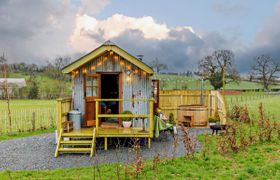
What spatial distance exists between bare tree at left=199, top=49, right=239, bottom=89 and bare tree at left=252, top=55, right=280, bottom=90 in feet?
19.4

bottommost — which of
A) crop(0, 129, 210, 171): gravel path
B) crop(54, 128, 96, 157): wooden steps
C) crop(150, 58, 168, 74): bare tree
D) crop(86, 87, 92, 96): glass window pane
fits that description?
crop(0, 129, 210, 171): gravel path

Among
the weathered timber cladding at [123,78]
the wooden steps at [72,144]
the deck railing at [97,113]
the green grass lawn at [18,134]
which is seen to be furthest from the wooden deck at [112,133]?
the green grass lawn at [18,134]

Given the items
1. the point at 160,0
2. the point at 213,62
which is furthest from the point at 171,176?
the point at 213,62

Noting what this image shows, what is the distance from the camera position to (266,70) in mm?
46906

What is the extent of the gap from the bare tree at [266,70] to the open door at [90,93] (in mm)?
40040

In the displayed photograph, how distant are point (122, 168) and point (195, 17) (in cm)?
962

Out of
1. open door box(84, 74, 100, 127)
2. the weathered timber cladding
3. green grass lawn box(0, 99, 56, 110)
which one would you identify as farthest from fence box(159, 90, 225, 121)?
green grass lawn box(0, 99, 56, 110)

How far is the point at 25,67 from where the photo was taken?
5666 centimetres

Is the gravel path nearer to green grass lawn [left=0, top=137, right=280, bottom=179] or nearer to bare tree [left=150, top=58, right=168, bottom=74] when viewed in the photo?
green grass lawn [left=0, top=137, right=280, bottom=179]

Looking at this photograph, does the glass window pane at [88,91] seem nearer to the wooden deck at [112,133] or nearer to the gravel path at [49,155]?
the wooden deck at [112,133]

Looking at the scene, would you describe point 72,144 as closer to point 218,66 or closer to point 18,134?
point 18,134

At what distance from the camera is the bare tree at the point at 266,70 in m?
46.7

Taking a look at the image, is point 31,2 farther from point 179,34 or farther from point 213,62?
point 213,62

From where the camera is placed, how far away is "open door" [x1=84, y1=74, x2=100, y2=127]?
12.4 metres
